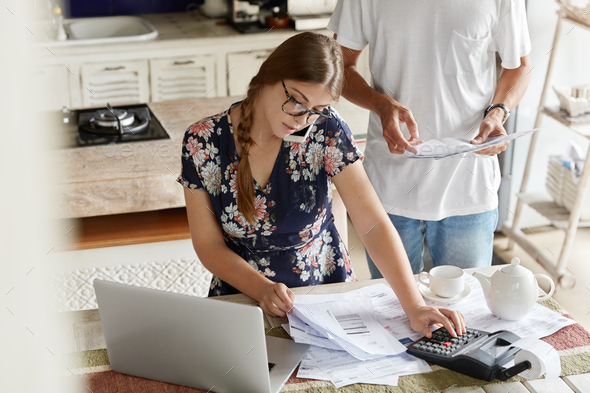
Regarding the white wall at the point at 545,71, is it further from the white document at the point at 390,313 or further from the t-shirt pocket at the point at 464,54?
the white document at the point at 390,313

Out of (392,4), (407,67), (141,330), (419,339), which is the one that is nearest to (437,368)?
(419,339)

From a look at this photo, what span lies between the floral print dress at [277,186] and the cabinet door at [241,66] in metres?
2.21

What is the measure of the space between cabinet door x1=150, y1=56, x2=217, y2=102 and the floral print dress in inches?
87.4

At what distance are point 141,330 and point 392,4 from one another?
100 centimetres

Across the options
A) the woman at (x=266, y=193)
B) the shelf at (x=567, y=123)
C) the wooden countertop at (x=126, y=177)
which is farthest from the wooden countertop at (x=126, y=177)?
the shelf at (x=567, y=123)

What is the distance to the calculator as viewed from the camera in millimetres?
963

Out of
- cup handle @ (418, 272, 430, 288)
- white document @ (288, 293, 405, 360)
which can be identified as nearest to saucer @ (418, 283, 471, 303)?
cup handle @ (418, 272, 430, 288)

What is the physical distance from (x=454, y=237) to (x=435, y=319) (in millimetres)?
499

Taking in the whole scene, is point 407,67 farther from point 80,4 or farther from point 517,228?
point 80,4

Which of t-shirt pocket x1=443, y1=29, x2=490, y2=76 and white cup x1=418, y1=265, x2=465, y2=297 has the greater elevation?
t-shirt pocket x1=443, y1=29, x2=490, y2=76

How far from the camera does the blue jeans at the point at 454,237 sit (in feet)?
5.01

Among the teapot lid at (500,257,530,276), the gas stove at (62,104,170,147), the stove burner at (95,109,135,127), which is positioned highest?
the teapot lid at (500,257,530,276)

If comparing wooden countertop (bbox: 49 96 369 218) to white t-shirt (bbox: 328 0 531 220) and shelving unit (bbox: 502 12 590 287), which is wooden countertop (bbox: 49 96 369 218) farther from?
shelving unit (bbox: 502 12 590 287)

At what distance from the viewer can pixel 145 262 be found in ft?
6.46
